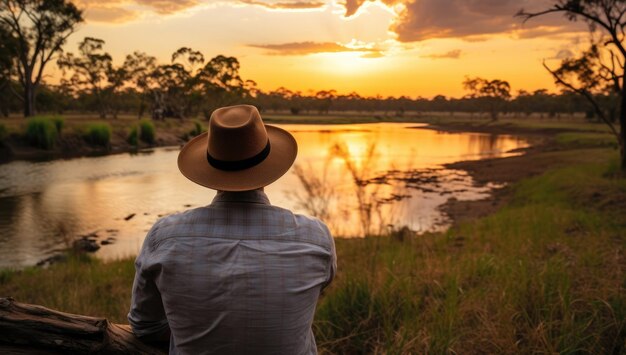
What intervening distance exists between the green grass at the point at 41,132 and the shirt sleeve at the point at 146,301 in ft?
87.2

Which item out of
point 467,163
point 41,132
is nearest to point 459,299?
point 467,163

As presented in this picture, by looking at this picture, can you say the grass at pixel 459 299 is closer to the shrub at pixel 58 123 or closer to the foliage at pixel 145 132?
the shrub at pixel 58 123

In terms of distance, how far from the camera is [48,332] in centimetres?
143

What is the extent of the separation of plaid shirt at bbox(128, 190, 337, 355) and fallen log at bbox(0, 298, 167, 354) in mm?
250

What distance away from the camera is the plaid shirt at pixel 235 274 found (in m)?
1.30

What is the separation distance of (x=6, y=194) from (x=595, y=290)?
1589 cm

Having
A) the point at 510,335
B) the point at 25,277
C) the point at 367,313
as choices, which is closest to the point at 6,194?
the point at 25,277

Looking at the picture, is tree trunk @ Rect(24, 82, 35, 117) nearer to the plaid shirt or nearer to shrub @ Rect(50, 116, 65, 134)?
shrub @ Rect(50, 116, 65, 134)

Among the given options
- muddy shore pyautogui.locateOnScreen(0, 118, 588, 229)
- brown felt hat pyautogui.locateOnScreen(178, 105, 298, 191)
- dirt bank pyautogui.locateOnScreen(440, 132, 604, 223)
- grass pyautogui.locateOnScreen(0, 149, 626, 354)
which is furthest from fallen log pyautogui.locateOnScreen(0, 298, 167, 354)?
muddy shore pyautogui.locateOnScreen(0, 118, 588, 229)

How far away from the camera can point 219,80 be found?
5844 centimetres

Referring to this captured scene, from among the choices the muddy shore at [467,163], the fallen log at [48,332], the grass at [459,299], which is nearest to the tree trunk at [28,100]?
the muddy shore at [467,163]

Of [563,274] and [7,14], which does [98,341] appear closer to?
[563,274]

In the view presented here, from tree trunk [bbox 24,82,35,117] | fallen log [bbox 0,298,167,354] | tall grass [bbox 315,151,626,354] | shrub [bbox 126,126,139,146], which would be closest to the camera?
fallen log [bbox 0,298,167,354]

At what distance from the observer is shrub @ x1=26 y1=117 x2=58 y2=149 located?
78.7 ft
